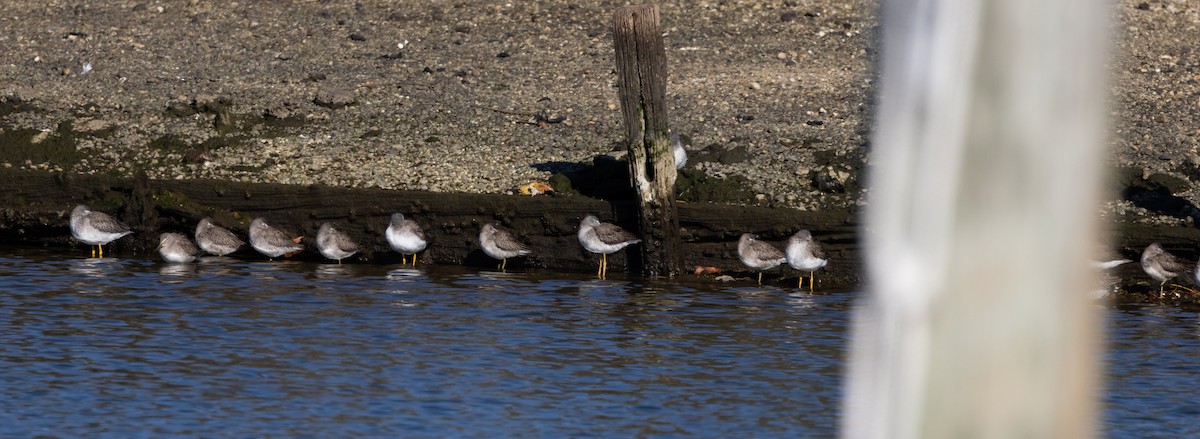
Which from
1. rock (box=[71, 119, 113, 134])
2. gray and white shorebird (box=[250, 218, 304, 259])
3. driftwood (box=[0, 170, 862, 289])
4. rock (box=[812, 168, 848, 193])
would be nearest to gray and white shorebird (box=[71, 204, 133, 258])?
driftwood (box=[0, 170, 862, 289])

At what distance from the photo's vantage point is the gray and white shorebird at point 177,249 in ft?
48.0

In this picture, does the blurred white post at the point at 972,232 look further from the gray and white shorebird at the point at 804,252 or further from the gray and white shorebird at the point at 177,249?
the gray and white shorebird at the point at 177,249

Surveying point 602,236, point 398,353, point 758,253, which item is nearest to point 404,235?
point 602,236

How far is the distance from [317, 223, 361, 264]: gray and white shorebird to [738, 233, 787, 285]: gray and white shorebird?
3909 mm

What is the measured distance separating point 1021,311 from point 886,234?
0.35ft

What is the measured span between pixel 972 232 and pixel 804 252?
1212cm

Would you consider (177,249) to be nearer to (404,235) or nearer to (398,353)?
(404,235)

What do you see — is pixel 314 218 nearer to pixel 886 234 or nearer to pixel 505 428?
pixel 505 428

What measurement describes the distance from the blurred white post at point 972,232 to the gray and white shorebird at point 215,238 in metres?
14.1

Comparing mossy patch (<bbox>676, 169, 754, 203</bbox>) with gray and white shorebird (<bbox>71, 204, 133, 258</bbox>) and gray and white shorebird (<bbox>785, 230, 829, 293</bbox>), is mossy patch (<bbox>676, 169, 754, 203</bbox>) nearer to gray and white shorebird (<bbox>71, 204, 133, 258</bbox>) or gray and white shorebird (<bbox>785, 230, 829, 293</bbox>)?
gray and white shorebird (<bbox>785, 230, 829, 293</bbox>)

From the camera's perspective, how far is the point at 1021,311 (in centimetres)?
96

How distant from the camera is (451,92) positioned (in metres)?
18.8

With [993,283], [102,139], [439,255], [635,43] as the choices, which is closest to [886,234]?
[993,283]

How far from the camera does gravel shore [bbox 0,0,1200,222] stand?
631 inches
